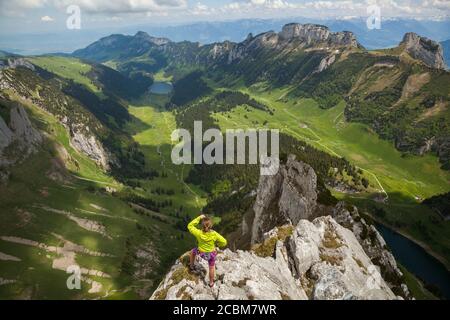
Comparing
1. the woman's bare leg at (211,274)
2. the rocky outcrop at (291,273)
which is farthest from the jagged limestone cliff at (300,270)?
the woman's bare leg at (211,274)

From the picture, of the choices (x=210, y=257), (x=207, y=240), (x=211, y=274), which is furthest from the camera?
(x=211, y=274)

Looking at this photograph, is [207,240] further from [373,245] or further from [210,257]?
[373,245]

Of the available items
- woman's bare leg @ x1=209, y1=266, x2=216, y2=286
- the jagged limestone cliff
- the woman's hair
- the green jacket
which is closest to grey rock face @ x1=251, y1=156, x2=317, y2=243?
the jagged limestone cliff

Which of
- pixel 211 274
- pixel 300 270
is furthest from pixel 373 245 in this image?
pixel 211 274

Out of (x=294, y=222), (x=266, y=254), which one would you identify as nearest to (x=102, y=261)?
(x=294, y=222)

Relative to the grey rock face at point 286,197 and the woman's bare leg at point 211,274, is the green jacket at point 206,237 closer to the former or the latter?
the woman's bare leg at point 211,274
